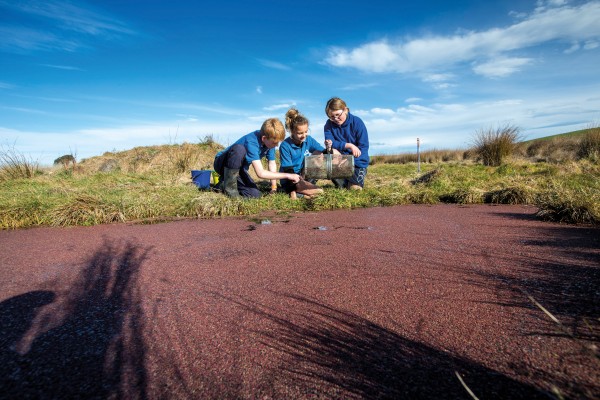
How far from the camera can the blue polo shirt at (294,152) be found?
20.8 ft

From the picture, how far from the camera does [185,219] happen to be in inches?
185

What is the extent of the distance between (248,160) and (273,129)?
80 centimetres

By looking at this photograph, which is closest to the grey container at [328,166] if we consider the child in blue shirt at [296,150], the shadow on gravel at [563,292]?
the child in blue shirt at [296,150]

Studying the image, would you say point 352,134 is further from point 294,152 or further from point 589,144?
point 589,144

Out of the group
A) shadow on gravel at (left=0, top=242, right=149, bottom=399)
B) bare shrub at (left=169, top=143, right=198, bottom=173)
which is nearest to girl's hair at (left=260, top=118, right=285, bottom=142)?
shadow on gravel at (left=0, top=242, right=149, bottom=399)

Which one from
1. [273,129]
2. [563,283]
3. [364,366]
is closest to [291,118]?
[273,129]

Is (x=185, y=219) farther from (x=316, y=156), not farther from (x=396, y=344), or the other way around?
(x=396, y=344)

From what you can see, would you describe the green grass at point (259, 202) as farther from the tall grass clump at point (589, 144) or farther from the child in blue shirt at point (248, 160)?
the tall grass clump at point (589, 144)

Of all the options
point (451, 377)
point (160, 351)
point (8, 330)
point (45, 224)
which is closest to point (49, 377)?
point (160, 351)

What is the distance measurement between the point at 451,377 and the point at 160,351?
3.64 feet

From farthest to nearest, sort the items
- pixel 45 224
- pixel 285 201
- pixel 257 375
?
1. pixel 285 201
2. pixel 45 224
3. pixel 257 375

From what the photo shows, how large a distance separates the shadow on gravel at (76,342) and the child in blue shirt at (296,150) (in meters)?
4.14

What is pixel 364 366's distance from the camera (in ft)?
4.05

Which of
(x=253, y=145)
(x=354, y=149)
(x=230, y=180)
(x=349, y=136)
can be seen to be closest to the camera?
(x=253, y=145)
